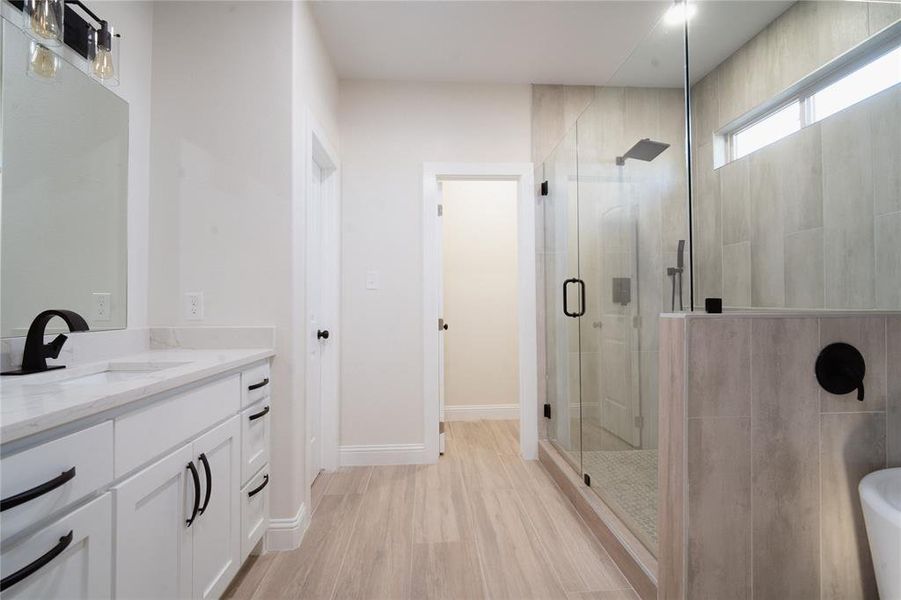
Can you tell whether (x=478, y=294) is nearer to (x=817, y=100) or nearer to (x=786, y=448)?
(x=817, y=100)

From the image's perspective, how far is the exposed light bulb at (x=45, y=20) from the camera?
3.74 feet

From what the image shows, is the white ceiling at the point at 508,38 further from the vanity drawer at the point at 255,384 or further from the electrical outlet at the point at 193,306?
the vanity drawer at the point at 255,384

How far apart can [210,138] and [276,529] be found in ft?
5.80

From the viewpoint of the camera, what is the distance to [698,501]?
115 centimetres

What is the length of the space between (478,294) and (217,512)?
9.09 feet

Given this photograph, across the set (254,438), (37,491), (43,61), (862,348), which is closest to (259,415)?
(254,438)

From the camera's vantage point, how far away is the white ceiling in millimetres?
1630

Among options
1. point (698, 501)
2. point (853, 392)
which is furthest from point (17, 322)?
point (853, 392)

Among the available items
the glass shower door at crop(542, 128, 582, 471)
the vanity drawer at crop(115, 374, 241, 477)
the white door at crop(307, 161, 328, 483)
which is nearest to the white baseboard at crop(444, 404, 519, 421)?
the glass shower door at crop(542, 128, 582, 471)

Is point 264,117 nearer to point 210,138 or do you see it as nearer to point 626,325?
point 210,138

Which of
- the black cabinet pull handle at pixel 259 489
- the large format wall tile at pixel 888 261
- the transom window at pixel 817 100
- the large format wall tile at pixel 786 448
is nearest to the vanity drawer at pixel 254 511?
the black cabinet pull handle at pixel 259 489

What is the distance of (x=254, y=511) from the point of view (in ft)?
5.03

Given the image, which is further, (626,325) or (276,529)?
(626,325)

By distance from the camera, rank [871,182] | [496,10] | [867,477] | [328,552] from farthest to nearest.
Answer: [496,10]
[328,552]
[871,182]
[867,477]
